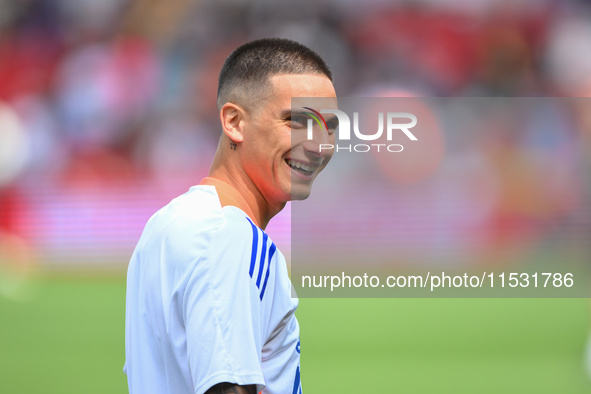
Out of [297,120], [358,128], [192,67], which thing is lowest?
[297,120]

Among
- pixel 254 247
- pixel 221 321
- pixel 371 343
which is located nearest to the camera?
pixel 221 321

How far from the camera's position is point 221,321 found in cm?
103

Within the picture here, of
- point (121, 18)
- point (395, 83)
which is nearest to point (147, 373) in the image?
point (395, 83)

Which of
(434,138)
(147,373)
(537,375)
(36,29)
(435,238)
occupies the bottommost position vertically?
(537,375)

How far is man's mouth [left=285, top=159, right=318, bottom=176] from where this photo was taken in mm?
1446

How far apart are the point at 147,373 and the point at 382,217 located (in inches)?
170

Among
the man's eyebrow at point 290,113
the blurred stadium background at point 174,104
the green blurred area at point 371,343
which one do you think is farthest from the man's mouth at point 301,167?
the blurred stadium background at point 174,104

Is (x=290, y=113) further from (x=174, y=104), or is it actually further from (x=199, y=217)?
(x=174, y=104)

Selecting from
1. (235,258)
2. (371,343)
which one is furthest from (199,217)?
(371,343)

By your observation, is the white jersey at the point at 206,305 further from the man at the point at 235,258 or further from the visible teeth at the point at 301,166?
the visible teeth at the point at 301,166

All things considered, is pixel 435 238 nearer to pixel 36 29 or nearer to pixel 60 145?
pixel 60 145

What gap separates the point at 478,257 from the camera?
5234 millimetres

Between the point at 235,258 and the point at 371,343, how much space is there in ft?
12.6

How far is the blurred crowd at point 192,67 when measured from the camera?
19.2 feet
